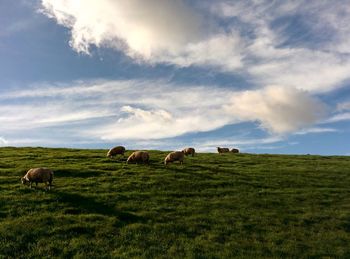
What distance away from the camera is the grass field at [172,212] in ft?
81.5

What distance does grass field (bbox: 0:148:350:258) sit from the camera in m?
24.8

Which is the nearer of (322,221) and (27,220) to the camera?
(27,220)

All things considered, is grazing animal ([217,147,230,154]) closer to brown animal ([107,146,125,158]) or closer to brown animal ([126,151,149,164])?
brown animal ([107,146,125,158])

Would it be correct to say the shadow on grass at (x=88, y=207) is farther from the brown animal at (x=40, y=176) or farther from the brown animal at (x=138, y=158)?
the brown animal at (x=138, y=158)

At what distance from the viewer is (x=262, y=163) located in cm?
5262

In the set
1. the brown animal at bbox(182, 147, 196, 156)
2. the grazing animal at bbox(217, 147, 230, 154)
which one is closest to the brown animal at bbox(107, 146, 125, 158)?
the brown animal at bbox(182, 147, 196, 156)

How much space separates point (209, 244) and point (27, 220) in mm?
11078

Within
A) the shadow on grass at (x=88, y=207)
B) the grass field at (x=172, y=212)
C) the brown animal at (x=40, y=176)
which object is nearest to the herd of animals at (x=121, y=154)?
the brown animal at (x=40, y=176)

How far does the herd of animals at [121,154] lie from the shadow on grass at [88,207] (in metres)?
2.41

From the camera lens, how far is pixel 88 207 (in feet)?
99.6

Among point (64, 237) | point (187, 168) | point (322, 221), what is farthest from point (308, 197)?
point (64, 237)

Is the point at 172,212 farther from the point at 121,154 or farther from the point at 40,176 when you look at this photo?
the point at 121,154

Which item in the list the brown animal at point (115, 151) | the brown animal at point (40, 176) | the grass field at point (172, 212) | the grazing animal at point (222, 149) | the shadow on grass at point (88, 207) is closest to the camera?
the grass field at point (172, 212)

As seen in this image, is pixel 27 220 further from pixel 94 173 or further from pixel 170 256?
pixel 94 173
